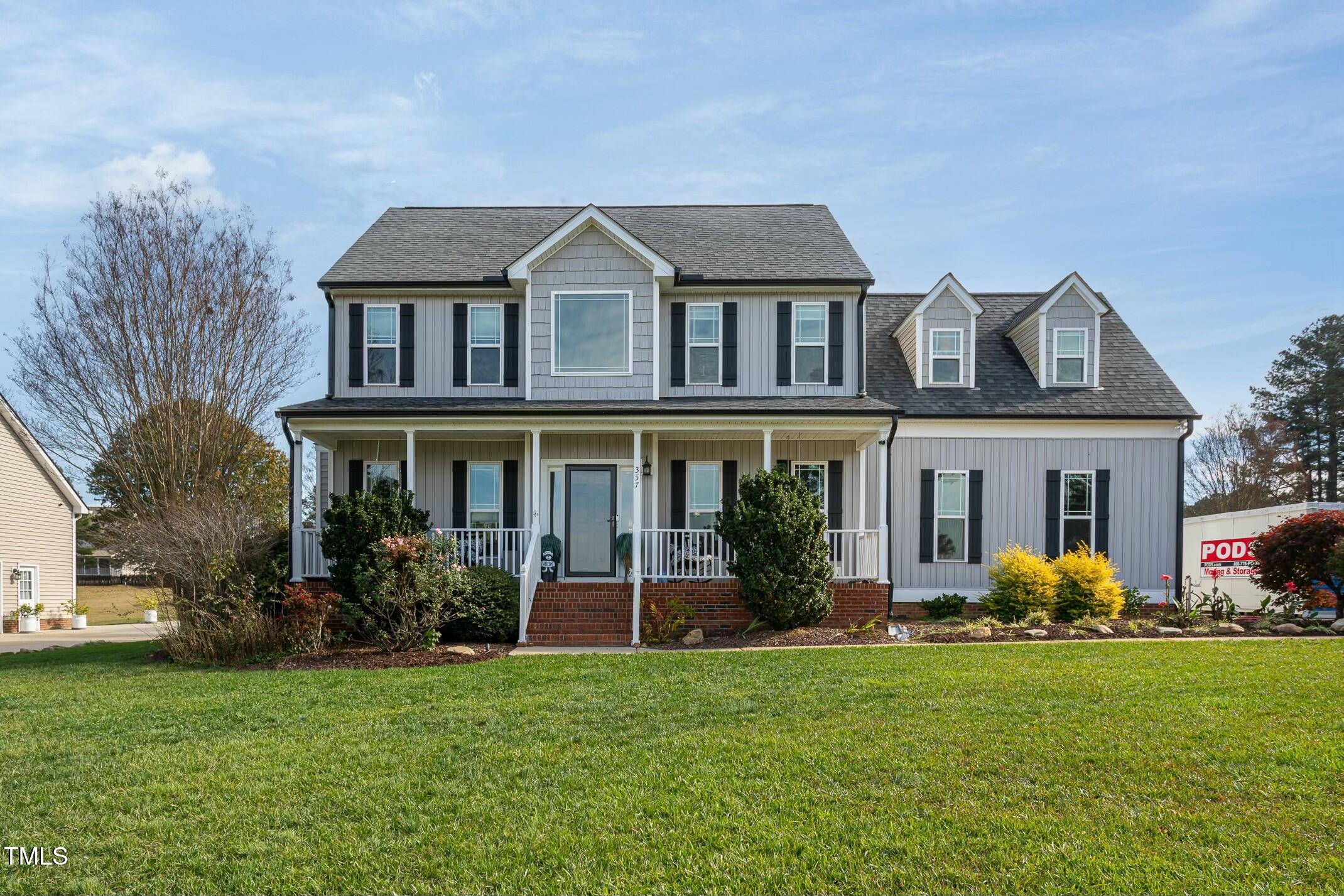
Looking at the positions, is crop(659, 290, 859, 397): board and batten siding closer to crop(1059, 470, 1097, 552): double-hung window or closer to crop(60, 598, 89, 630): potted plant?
crop(1059, 470, 1097, 552): double-hung window

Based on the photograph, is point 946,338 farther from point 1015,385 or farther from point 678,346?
point 678,346

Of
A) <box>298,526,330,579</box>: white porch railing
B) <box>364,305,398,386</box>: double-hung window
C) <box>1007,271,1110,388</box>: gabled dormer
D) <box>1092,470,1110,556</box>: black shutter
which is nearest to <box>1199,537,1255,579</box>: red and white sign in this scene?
<box>1092,470,1110,556</box>: black shutter

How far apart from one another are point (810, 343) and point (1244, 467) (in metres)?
32.2

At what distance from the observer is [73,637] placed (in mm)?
20203

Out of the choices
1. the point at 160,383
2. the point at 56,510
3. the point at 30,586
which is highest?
the point at 160,383

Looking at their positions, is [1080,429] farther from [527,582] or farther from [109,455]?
[109,455]

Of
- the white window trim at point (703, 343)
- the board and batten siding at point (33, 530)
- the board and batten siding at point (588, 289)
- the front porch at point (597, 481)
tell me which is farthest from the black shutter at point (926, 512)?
the board and batten siding at point (33, 530)

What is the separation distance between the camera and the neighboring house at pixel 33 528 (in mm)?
22844

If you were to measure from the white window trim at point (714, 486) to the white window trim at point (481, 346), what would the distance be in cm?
388

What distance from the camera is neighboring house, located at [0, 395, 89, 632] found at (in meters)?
22.8

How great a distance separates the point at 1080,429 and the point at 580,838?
1450cm

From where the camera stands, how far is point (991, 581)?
15984 mm

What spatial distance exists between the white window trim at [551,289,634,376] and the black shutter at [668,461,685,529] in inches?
80.3

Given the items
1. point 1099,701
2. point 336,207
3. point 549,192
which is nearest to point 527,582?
point 1099,701
